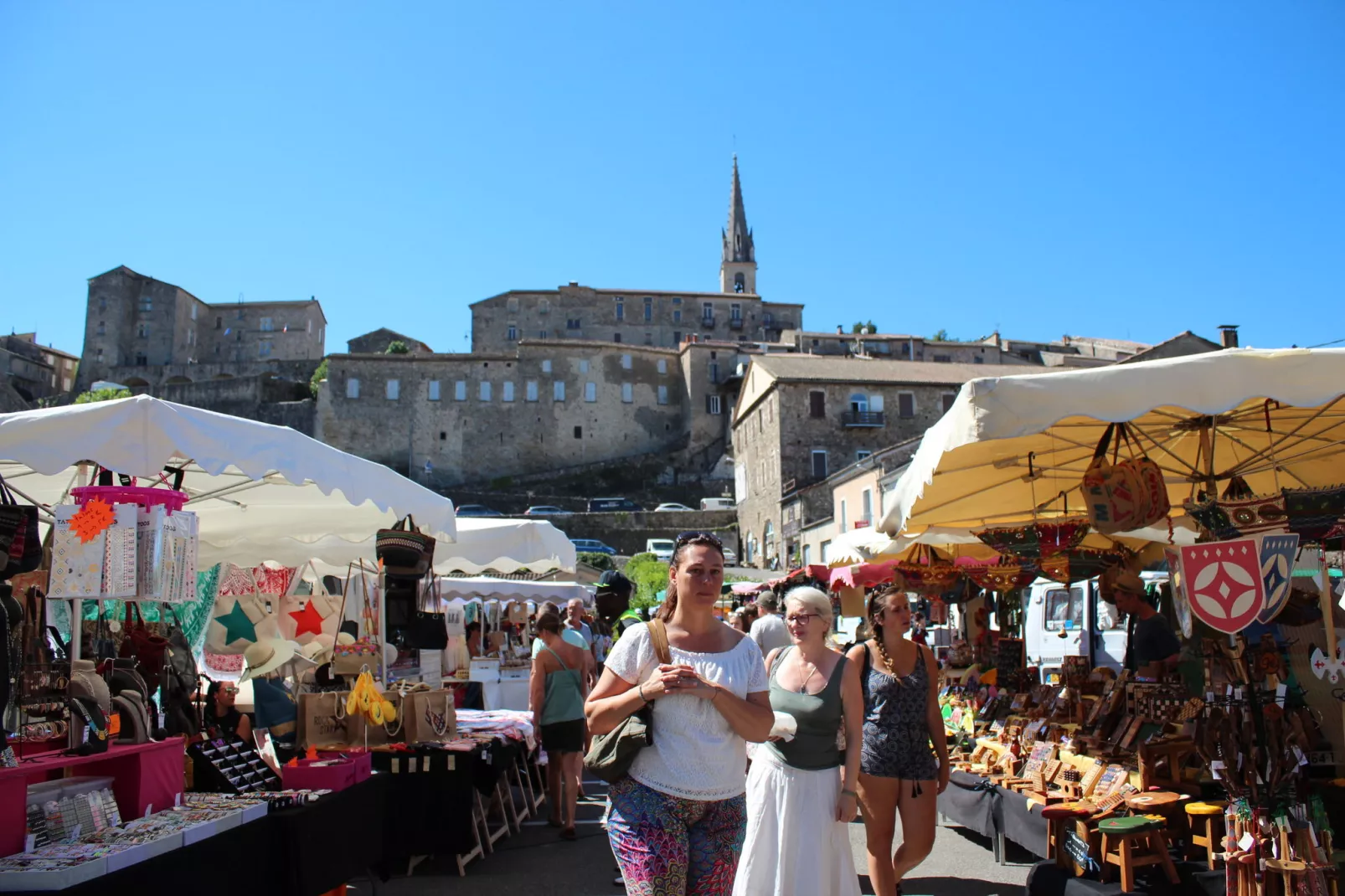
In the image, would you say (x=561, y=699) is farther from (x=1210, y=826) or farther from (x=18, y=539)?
(x=1210, y=826)

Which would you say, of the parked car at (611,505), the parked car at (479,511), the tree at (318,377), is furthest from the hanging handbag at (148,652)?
the tree at (318,377)

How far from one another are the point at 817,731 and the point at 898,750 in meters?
0.84

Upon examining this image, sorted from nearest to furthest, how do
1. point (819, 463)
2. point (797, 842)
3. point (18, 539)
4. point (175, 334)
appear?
1. point (18, 539)
2. point (797, 842)
3. point (819, 463)
4. point (175, 334)

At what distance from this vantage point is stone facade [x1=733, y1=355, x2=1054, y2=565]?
1645 inches

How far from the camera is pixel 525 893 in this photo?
212 inches

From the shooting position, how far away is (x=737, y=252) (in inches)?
3482

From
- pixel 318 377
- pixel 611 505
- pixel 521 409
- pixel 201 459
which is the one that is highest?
pixel 318 377

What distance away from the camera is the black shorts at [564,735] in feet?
22.0

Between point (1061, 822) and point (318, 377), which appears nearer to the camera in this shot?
point (1061, 822)

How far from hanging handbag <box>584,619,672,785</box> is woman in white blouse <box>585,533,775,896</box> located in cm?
3

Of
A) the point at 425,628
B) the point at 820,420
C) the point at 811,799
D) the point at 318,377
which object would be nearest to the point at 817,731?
the point at 811,799

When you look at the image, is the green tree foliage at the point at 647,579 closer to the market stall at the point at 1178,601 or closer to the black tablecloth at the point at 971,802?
the black tablecloth at the point at 971,802

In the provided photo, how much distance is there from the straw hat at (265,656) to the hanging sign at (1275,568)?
529cm

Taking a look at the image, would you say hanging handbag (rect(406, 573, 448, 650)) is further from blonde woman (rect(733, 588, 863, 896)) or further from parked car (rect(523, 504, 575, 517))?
parked car (rect(523, 504, 575, 517))
